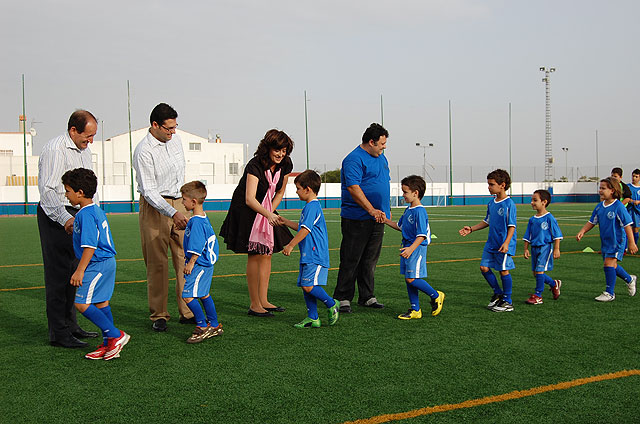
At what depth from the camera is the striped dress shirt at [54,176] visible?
4.70m

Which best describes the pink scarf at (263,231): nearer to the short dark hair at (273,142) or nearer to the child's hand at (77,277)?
the short dark hair at (273,142)

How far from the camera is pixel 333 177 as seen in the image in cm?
7200

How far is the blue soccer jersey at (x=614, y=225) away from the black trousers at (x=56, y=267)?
5651mm

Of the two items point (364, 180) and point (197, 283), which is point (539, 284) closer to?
point (364, 180)

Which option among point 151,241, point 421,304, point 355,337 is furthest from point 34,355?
point 421,304

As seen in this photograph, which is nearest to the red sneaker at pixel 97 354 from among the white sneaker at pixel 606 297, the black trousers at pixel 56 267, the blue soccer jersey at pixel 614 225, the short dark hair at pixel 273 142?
the black trousers at pixel 56 267

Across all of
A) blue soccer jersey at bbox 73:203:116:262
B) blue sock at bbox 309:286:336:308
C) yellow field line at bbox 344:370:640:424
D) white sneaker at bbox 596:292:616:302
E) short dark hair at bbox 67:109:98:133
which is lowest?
yellow field line at bbox 344:370:640:424

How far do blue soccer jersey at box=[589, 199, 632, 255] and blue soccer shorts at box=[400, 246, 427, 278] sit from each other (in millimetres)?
2495

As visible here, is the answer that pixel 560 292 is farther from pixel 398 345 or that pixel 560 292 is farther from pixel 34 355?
pixel 34 355

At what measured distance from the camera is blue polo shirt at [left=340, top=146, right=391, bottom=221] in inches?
247

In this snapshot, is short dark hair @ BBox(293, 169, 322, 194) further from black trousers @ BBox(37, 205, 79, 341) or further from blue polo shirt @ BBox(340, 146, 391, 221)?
black trousers @ BBox(37, 205, 79, 341)

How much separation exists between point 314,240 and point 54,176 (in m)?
2.22

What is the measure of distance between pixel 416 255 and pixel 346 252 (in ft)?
3.09

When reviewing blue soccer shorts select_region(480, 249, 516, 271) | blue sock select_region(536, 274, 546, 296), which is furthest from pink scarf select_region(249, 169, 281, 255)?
blue sock select_region(536, 274, 546, 296)
